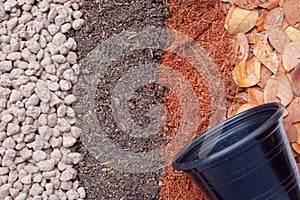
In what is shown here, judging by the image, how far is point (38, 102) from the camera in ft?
5.23

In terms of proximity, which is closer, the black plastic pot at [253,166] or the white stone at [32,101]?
the black plastic pot at [253,166]

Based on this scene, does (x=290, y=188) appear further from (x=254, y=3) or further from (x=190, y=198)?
(x=254, y=3)

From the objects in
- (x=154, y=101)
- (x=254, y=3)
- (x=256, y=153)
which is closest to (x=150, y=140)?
(x=154, y=101)

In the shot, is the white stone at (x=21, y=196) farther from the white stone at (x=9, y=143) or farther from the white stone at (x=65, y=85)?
the white stone at (x=65, y=85)

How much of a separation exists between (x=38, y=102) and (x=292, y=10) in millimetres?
844

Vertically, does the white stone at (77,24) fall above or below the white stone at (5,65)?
above

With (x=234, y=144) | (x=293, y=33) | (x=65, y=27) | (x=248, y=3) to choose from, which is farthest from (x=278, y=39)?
(x=65, y=27)

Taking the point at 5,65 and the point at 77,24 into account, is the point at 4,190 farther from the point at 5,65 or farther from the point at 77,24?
the point at 77,24

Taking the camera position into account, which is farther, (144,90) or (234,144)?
(144,90)

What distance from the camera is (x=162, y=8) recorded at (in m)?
1.62

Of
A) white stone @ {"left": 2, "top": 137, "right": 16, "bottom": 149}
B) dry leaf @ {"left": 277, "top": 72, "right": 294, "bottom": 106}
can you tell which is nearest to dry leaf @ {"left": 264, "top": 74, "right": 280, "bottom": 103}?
dry leaf @ {"left": 277, "top": 72, "right": 294, "bottom": 106}

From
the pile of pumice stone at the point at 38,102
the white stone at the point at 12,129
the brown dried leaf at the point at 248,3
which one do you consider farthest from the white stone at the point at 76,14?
the brown dried leaf at the point at 248,3

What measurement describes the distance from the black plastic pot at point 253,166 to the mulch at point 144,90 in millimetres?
179

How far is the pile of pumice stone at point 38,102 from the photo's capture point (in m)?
1.58
